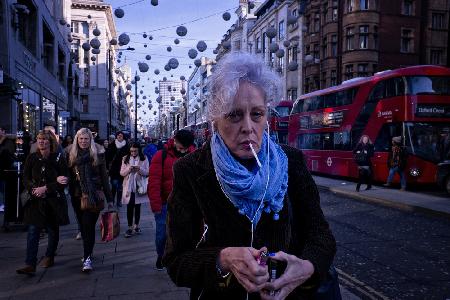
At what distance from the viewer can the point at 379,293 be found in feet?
15.9

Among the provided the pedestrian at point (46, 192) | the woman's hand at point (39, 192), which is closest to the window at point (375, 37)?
the pedestrian at point (46, 192)

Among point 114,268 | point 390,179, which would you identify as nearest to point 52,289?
point 114,268

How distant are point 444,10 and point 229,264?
40818 mm

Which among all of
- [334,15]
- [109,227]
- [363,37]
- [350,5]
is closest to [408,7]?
[363,37]

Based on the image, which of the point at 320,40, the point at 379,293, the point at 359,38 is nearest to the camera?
the point at 379,293

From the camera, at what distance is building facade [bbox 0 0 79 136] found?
49.2 ft

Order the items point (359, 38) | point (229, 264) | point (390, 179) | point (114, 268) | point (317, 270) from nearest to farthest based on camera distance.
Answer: point (229, 264)
point (317, 270)
point (114, 268)
point (390, 179)
point (359, 38)

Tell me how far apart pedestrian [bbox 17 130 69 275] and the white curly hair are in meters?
4.49

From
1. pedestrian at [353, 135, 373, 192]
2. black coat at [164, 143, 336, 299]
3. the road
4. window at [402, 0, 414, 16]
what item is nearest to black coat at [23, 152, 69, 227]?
the road

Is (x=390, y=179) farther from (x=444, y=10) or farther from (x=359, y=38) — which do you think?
(x=444, y=10)

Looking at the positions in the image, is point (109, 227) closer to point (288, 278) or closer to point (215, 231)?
point (215, 231)

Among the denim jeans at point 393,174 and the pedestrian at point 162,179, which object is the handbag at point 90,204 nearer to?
the pedestrian at point 162,179

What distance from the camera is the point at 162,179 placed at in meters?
5.79

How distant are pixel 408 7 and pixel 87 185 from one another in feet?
121
